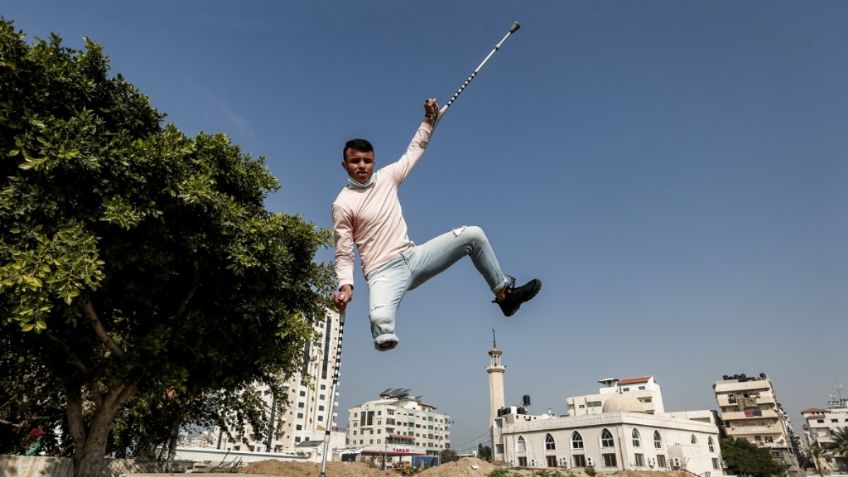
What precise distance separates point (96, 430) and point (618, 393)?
85406 millimetres

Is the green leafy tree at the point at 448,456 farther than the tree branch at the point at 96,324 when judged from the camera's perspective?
Yes

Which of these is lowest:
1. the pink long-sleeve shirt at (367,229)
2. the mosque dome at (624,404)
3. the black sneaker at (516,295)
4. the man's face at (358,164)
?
the black sneaker at (516,295)

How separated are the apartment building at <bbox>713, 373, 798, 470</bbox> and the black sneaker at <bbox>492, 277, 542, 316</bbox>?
276ft

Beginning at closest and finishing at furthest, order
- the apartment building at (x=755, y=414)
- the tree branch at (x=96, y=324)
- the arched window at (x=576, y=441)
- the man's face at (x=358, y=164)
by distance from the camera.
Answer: the man's face at (x=358, y=164)
the tree branch at (x=96, y=324)
the arched window at (x=576, y=441)
the apartment building at (x=755, y=414)

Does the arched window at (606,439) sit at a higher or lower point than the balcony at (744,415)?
lower

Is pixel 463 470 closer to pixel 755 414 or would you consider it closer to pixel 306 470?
pixel 306 470

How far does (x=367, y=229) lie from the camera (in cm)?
441

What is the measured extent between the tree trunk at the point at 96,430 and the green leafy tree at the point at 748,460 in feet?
228

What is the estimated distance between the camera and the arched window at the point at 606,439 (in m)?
52.7

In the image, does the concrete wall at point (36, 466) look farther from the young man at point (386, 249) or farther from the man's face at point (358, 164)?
the man's face at point (358, 164)

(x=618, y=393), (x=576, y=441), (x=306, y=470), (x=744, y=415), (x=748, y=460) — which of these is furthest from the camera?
(x=618, y=393)

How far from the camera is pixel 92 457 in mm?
12312

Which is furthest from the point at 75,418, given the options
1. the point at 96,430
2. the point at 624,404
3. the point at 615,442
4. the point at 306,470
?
the point at 624,404

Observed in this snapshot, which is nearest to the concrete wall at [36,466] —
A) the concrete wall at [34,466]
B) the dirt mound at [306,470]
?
the concrete wall at [34,466]
